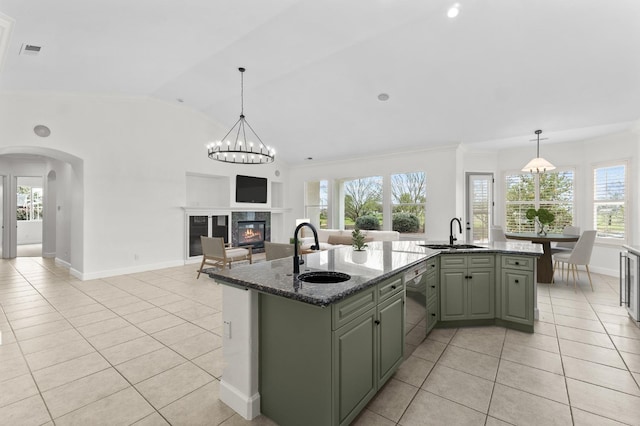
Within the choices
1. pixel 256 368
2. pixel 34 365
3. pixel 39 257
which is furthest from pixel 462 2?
pixel 39 257

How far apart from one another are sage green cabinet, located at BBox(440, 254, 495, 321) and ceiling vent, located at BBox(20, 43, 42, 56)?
5.34m

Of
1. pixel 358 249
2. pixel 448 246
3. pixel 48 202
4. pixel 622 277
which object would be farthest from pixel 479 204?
pixel 48 202

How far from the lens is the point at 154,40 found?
380 cm

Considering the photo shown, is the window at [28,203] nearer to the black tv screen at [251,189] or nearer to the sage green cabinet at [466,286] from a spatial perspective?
the black tv screen at [251,189]

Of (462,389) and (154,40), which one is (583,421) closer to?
(462,389)

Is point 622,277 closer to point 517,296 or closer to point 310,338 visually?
point 517,296

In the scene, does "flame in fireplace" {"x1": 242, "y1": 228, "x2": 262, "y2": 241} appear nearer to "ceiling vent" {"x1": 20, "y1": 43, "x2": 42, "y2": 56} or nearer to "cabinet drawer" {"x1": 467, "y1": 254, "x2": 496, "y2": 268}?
"ceiling vent" {"x1": 20, "y1": 43, "x2": 42, "y2": 56}

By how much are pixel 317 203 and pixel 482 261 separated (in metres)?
6.28

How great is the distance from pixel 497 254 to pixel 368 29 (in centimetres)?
315

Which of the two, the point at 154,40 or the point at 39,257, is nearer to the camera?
the point at 154,40

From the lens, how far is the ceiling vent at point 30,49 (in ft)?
11.7

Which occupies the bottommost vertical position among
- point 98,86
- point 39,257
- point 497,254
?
point 39,257

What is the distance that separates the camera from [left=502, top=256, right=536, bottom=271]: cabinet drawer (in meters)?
3.02

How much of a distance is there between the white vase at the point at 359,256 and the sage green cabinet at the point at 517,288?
1543mm
